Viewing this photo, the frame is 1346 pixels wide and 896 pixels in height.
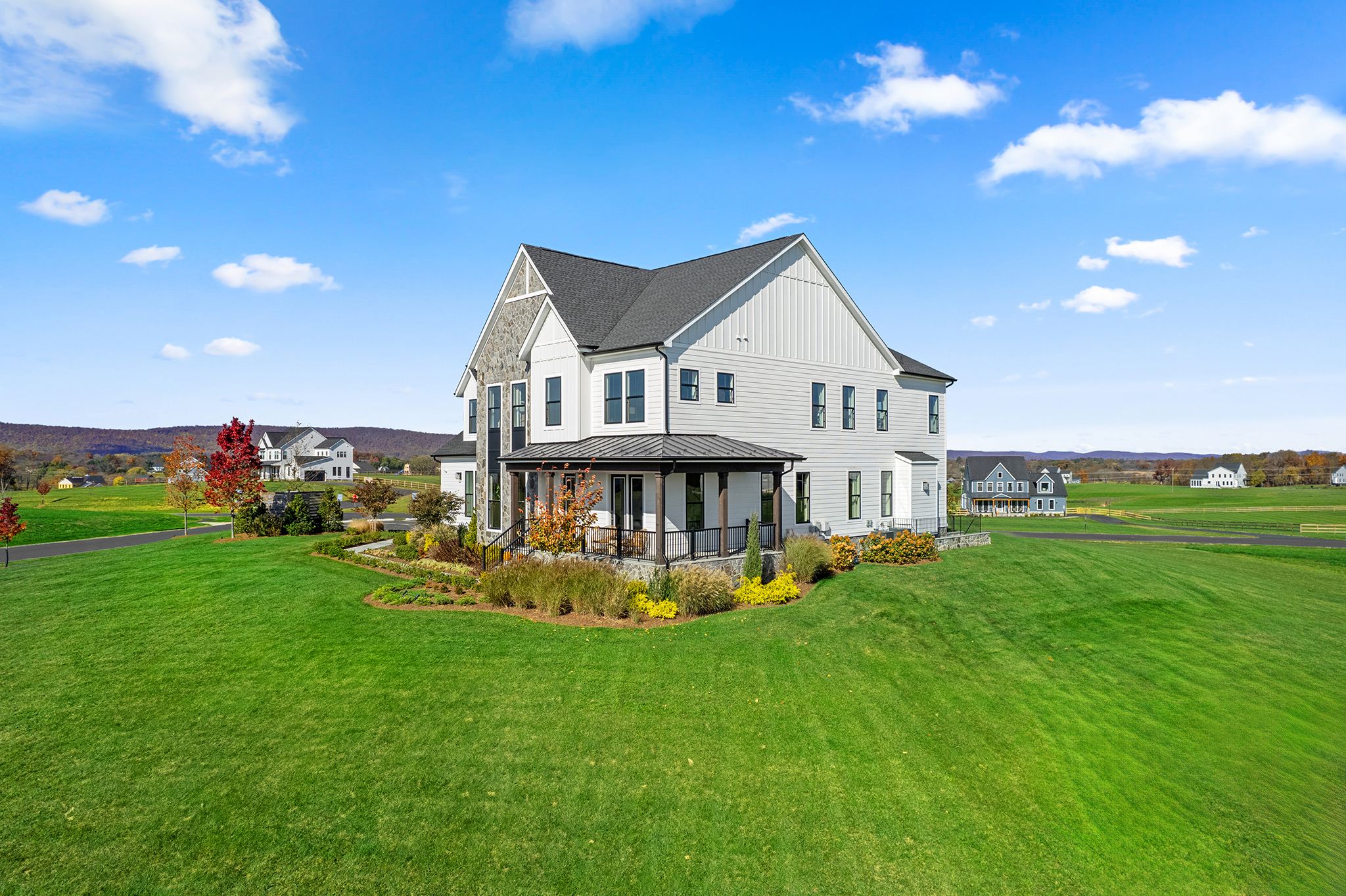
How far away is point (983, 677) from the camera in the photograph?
48.8 ft

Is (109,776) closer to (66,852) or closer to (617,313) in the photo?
(66,852)

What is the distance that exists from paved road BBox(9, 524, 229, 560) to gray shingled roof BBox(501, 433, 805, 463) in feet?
66.3

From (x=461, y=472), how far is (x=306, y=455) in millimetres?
103347

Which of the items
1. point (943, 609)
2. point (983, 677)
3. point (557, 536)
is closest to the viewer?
point (983, 677)

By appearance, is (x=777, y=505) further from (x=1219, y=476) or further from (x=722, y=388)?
(x=1219, y=476)

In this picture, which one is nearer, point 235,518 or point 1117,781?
point 1117,781

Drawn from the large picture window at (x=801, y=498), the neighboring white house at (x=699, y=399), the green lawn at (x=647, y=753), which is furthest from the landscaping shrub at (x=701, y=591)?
the large picture window at (x=801, y=498)

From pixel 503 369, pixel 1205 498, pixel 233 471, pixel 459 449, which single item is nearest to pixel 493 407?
pixel 503 369

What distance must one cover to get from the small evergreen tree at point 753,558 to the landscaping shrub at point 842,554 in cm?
396

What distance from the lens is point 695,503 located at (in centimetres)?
2244

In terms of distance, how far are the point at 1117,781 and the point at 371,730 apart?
12264mm

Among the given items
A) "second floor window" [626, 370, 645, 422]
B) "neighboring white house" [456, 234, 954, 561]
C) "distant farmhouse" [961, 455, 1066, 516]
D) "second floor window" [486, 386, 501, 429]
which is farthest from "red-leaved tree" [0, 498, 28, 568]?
"distant farmhouse" [961, 455, 1066, 516]

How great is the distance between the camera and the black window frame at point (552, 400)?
25359 millimetres

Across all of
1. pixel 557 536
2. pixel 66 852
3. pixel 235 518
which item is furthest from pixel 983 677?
pixel 235 518
